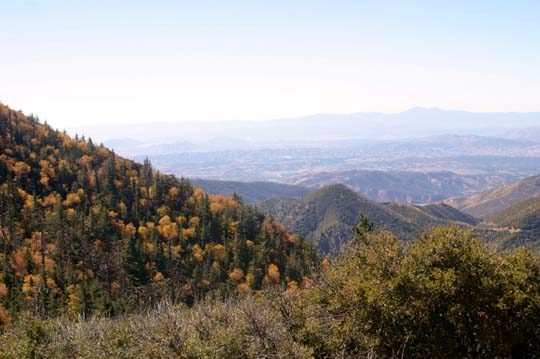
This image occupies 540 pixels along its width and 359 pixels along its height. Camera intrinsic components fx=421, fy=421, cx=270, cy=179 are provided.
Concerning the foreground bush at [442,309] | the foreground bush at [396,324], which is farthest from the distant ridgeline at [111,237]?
the foreground bush at [442,309]

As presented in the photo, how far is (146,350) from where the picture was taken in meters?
23.8

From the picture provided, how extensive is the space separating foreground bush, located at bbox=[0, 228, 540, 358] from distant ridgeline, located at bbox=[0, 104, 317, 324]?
51.2 meters

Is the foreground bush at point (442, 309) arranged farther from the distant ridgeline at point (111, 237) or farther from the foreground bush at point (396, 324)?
the distant ridgeline at point (111, 237)

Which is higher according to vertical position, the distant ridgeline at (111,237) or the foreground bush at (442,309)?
the foreground bush at (442,309)

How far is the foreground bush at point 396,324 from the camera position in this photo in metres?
25.3

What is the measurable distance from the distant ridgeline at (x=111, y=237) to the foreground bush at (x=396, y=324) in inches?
Answer: 2016

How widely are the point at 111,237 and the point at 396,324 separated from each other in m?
105

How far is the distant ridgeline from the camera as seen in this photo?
296ft

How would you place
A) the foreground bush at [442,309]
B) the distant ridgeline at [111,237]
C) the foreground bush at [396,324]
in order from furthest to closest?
the distant ridgeline at [111,237] → the foreground bush at [442,309] → the foreground bush at [396,324]

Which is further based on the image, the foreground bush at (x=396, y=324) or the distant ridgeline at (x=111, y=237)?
the distant ridgeline at (x=111, y=237)

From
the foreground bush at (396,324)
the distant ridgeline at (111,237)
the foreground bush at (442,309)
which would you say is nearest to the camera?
the foreground bush at (396,324)

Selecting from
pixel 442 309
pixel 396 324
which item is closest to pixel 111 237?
pixel 396 324

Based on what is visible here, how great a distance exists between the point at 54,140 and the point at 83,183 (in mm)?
45329

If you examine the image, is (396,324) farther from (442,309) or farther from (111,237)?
(111,237)
